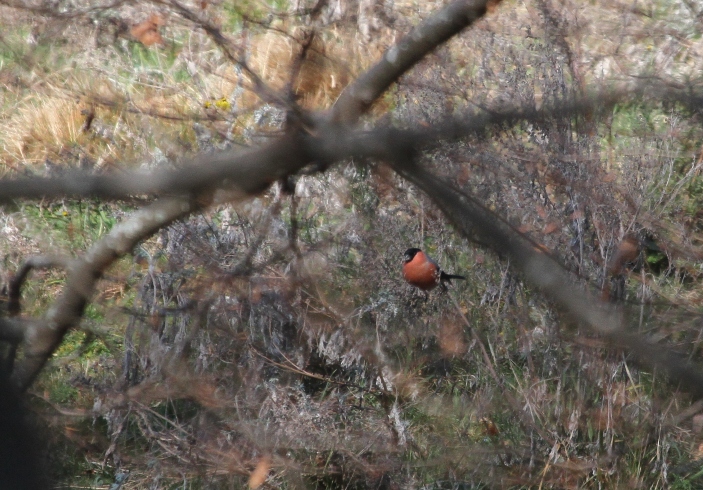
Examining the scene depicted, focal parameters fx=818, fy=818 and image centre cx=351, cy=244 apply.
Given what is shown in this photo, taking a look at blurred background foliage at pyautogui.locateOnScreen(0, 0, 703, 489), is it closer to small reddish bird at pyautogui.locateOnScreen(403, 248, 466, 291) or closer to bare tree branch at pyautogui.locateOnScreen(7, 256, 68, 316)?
small reddish bird at pyautogui.locateOnScreen(403, 248, 466, 291)

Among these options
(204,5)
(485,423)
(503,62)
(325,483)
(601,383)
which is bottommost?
(325,483)

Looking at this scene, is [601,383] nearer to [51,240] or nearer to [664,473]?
[664,473]

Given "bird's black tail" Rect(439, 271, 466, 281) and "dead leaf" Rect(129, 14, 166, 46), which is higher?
"dead leaf" Rect(129, 14, 166, 46)

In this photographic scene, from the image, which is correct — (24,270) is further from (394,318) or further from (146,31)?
(394,318)

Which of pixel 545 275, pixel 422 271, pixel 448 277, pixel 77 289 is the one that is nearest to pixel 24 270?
pixel 77 289

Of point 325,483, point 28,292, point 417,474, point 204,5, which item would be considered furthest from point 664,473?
point 28,292

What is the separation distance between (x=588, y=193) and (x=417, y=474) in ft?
4.50

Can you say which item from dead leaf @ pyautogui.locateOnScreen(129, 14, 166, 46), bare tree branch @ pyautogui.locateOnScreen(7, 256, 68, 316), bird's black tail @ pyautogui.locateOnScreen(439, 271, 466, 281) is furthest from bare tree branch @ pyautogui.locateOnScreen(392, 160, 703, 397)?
bird's black tail @ pyautogui.locateOnScreen(439, 271, 466, 281)

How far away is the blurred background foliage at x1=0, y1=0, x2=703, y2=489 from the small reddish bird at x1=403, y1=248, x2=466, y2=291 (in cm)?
11

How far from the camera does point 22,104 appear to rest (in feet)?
18.4

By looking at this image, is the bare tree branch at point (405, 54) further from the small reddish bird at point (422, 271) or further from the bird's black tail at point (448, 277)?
the bird's black tail at point (448, 277)

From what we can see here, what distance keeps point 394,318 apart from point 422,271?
0.28 meters

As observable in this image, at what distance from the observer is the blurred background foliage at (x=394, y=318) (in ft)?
10.8

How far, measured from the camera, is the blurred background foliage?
10.8 ft
